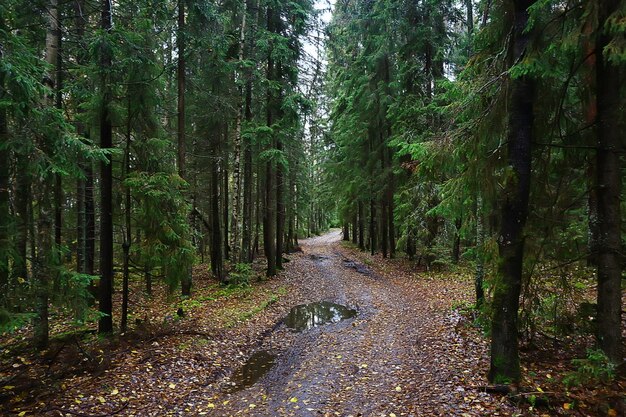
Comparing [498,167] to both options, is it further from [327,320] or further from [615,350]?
[327,320]

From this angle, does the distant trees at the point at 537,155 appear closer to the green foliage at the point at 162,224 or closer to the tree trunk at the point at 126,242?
the green foliage at the point at 162,224

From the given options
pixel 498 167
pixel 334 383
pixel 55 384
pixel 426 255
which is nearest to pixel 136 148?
pixel 55 384

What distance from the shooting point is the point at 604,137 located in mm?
5391

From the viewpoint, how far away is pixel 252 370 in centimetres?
783

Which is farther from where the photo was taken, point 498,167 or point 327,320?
point 327,320

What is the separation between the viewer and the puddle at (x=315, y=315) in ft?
36.4

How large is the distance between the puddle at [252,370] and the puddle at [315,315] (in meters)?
2.06

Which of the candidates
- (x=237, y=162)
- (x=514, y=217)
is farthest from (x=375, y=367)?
(x=237, y=162)

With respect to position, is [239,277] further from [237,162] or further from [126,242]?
[126,242]

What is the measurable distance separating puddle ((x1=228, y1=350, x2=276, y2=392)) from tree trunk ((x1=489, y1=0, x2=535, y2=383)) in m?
4.51

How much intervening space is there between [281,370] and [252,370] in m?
0.65

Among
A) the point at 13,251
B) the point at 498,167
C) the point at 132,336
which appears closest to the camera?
the point at 13,251

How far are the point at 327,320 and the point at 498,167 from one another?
7.31 meters

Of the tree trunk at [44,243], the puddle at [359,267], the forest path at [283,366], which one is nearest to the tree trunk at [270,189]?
the forest path at [283,366]
